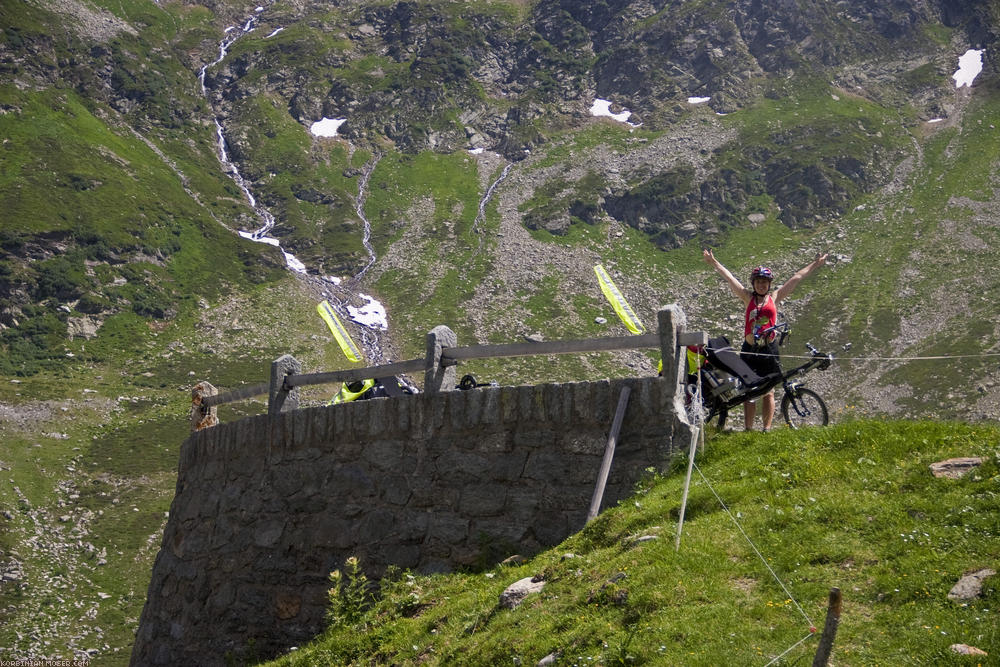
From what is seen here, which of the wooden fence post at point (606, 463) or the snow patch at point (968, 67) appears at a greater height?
the snow patch at point (968, 67)

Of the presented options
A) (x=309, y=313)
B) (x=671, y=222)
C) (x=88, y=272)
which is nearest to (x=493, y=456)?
(x=309, y=313)

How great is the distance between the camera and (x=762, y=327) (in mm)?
10523

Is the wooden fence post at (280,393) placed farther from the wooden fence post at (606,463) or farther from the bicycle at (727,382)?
the bicycle at (727,382)

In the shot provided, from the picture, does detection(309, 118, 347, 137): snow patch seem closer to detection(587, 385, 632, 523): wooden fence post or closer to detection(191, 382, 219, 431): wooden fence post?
detection(191, 382, 219, 431): wooden fence post

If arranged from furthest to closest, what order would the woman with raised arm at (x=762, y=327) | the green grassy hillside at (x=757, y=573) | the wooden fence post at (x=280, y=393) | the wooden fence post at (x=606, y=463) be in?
the wooden fence post at (x=280, y=393)
the woman with raised arm at (x=762, y=327)
the wooden fence post at (x=606, y=463)
the green grassy hillside at (x=757, y=573)

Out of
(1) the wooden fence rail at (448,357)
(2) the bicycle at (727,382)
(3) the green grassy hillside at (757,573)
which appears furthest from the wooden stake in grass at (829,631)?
(2) the bicycle at (727,382)

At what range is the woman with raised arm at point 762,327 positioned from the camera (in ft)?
33.8

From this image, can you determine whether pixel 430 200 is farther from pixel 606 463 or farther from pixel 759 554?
pixel 759 554

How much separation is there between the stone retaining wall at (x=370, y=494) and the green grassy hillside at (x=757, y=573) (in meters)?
0.57

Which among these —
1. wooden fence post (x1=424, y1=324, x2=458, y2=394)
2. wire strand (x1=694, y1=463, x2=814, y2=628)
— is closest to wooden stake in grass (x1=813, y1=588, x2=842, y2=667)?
wire strand (x1=694, y1=463, x2=814, y2=628)

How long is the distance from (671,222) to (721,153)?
64.1 ft

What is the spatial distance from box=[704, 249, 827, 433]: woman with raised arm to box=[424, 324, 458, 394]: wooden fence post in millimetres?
3377

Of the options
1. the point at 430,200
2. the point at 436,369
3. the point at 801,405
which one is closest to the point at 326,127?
the point at 430,200

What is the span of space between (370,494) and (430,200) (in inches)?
5232
